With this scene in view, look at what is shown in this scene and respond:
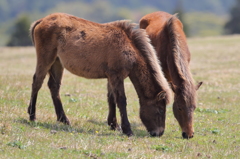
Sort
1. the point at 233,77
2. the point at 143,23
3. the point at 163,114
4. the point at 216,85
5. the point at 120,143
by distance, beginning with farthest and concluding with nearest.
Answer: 1. the point at 233,77
2. the point at 216,85
3. the point at 143,23
4. the point at 163,114
5. the point at 120,143

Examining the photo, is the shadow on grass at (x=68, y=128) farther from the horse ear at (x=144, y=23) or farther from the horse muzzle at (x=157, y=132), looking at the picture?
the horse ear at (x=144, y=23)

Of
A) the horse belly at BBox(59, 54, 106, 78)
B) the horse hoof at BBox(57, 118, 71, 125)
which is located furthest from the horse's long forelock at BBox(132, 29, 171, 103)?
the horse hoof at BBox(57, 118, 71, 125)

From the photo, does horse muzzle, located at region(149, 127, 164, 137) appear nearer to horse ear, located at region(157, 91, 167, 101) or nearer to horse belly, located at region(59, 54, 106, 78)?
horse ear, located at region(157, 91, 167, 101)

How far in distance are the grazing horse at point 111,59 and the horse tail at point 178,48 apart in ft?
1.58

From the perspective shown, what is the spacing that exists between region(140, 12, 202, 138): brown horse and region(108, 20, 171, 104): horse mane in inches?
8.6

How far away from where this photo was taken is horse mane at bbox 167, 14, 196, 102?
702 cm

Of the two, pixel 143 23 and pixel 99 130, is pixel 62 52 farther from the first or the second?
pixel 143 23

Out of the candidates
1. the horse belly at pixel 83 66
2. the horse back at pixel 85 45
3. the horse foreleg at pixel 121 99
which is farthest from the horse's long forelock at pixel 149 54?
the horse belly at pixel 83 66

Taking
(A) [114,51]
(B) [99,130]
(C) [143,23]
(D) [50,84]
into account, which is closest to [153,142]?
(B) [99,130]

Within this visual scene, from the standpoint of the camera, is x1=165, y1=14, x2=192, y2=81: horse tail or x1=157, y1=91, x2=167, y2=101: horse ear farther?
x1=165, y1=14, x2=192, y2=81: horse tail

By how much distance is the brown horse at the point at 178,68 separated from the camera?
22.9 ft

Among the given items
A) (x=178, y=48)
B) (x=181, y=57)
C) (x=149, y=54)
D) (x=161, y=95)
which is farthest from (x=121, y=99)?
(x=178, y=48)

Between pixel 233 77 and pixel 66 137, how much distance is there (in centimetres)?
1081

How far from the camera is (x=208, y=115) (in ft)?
31.1
